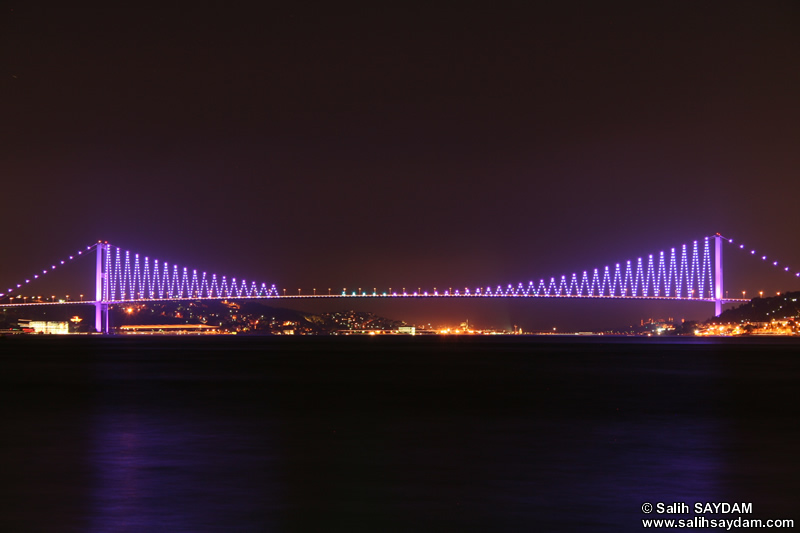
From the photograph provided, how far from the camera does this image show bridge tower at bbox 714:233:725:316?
86.3 meters

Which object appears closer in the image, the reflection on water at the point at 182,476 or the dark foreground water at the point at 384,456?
the reflection on water at the point at 182,476

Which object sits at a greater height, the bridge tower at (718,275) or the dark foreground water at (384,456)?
the bridge tower at (718,275)

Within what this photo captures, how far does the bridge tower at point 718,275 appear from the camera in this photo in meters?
86.3

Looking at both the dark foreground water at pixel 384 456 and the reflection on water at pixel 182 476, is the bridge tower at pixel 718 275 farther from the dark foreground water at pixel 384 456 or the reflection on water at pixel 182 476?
the reflection on water at pixel 182 476

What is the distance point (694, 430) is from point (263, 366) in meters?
24.4

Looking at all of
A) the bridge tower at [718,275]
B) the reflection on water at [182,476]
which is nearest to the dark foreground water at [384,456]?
the reflection on water at [182,476]

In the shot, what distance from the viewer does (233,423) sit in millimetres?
15109

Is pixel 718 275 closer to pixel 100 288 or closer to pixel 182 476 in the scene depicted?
pixel 100 288

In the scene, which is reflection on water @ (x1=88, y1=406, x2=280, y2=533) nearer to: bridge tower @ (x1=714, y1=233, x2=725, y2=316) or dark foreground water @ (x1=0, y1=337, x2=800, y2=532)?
dark foreground water @ (x1=0, y1=337, x2=800, y2=532)

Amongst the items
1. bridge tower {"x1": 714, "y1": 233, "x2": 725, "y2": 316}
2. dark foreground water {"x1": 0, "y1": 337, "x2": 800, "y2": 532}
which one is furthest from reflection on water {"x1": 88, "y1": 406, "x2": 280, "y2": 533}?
bridge tower {"x1": 714, "y1": 233, "x2": 725, "y2": 316}

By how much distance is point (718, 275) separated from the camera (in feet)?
305

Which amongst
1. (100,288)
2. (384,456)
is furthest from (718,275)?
(384,456)

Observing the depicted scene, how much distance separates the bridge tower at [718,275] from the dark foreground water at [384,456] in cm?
6558

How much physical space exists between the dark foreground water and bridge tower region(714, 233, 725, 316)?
215 ft
